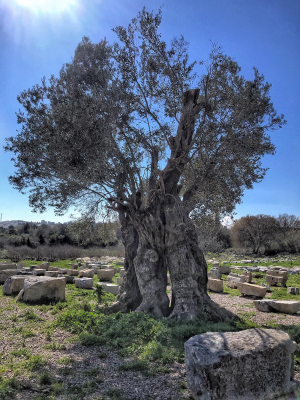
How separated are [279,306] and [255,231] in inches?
1424

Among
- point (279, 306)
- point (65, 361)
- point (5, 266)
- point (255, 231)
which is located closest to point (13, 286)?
point (5, 266)

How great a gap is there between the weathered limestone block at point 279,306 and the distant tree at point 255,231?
3498cm

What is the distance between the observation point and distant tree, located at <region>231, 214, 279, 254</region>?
45562 mm

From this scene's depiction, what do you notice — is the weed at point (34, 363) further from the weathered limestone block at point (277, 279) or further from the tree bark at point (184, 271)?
the weathered limestone block at point (277, 279)

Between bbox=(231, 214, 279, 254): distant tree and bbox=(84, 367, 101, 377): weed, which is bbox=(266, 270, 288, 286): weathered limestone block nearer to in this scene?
bbox=(84, 367, 101, 377): weed

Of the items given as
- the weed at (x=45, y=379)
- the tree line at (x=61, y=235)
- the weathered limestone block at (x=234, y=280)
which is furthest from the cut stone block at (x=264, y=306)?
the weed at (x=45, y=379)

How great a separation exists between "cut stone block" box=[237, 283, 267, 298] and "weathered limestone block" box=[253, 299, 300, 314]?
237 cm

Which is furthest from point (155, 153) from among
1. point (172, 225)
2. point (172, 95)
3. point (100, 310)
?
point (100, 310)

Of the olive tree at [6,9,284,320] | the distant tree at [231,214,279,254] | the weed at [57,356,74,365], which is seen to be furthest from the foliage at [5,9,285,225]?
the distant tree at [231,214,279,254]

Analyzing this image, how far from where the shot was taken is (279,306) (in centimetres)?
1224

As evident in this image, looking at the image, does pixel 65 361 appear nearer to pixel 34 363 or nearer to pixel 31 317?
pixel 34 363

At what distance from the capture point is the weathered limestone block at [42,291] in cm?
1237

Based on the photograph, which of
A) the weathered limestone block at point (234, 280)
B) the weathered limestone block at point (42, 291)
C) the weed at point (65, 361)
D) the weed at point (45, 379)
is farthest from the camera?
the weathered limestone block at point (234, 280)

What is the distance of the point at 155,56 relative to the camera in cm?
1071
